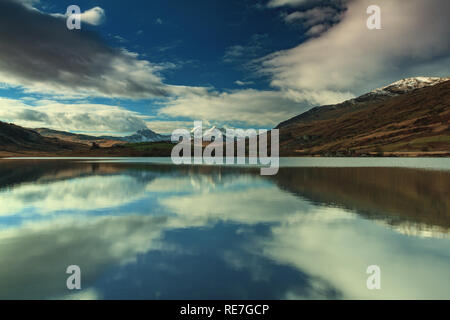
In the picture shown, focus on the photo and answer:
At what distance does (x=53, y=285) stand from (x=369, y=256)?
591 inches

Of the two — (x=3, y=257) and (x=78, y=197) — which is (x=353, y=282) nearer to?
(x=3, y=257)

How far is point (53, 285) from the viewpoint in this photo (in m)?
10.9

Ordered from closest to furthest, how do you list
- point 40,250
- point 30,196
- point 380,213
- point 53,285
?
point 53,285, point 40,250, point 380,213, point 30,196

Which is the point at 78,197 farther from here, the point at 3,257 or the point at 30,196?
the point at 3,257

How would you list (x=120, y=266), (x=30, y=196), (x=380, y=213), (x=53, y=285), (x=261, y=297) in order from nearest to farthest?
(x=261, y=297) → (x=53, y=285) → (x=120, y=266) → (x=380, y=213) → (x=30, y=196)

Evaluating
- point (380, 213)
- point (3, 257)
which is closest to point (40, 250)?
point (3, 257)

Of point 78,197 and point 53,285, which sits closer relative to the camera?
point 53,285

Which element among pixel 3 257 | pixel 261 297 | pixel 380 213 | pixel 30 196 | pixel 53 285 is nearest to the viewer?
pixel 261 297

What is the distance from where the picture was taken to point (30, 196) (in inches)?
1267
